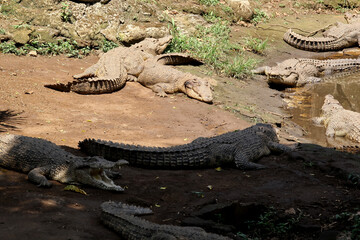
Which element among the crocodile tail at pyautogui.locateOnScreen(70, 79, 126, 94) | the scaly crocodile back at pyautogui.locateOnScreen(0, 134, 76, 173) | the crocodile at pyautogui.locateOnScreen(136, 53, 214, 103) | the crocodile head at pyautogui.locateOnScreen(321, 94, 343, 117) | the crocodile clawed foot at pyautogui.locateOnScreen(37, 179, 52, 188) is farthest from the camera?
the crocodile at pyautogui.locateOnScreen(136, 53, 214, 103)

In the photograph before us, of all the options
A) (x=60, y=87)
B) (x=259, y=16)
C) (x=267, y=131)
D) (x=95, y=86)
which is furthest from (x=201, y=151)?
(x=259, y=16)

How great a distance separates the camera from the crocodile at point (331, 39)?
→ 53.7ft

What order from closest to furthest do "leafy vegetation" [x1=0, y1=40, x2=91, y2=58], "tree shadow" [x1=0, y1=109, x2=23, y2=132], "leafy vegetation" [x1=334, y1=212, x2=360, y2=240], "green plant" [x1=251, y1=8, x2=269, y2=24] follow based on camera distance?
"leafy vegetation" [x1=334, y1=212, x2=360, y2=240] < "tree shadow" [x1=0, y1=109, x2=23, y2=132] < "leafy vegetation" [x1=0, y1=40, x2=91, y2=58] < "green plant" [x1=251, y1=8, x2=269, y2=24]

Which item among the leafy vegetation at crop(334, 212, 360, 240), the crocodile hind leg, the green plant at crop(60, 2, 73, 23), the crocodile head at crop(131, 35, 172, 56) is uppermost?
the green plant at crop(60, 2, 73, 23)

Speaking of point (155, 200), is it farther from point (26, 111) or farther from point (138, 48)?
point (138, 48)

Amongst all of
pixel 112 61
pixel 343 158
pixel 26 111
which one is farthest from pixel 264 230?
pixel 112 61

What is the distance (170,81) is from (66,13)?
4.13 m

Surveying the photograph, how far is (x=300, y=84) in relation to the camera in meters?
13.5

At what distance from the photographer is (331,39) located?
16781 millimetres

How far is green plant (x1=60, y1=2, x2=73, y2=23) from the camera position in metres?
12.9

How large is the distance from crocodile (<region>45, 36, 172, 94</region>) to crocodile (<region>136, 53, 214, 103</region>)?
318 millimetres

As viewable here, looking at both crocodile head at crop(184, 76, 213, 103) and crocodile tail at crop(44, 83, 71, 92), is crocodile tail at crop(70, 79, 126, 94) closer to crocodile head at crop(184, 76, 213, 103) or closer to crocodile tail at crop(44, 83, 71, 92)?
crocodile tail at crop(44, 83, 71, 92)

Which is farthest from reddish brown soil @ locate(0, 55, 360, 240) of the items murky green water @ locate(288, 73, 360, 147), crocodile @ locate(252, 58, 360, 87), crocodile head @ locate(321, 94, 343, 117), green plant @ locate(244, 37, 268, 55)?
green plant @ locate(244, 37, 268, 55)

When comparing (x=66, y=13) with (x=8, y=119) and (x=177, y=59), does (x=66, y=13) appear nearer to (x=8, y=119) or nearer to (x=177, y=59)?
(x=177, y=59)
